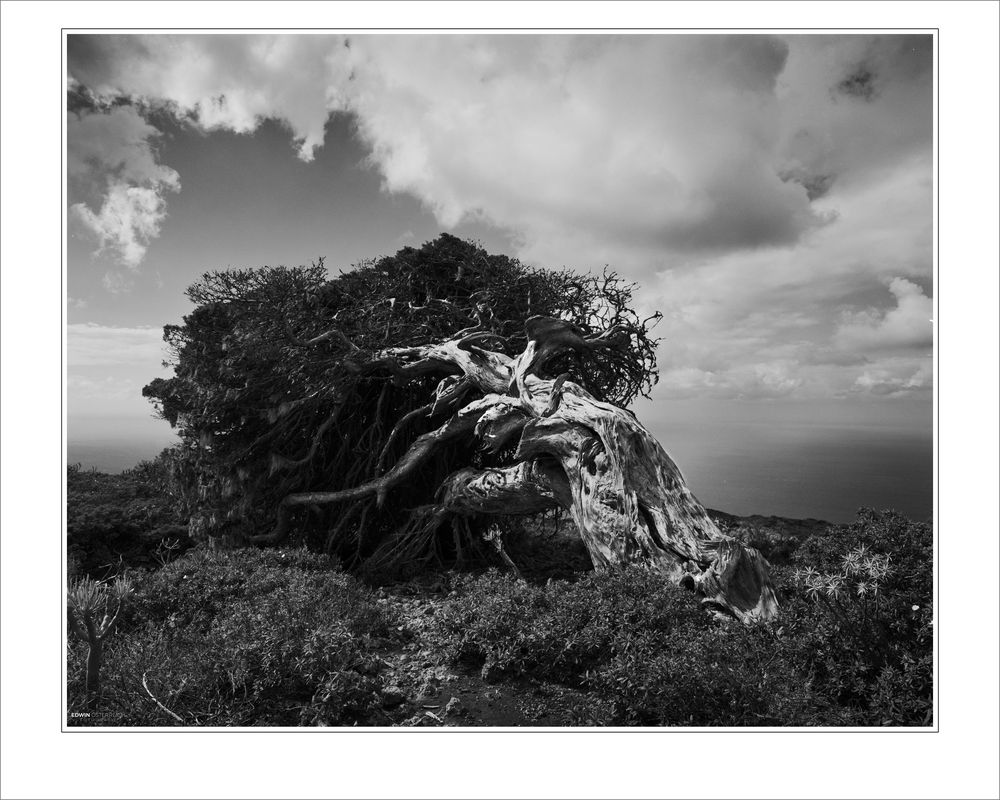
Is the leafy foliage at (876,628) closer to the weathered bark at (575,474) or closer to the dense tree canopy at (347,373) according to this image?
the weathered bark at (575,474)

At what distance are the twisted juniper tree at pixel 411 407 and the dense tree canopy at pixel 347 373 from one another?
32 millimetres

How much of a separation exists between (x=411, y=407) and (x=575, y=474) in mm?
4516

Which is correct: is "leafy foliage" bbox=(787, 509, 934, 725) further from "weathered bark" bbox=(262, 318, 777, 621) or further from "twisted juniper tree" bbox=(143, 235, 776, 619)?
"twisted juniper tree" bbox=(143, 235, 776, 619)

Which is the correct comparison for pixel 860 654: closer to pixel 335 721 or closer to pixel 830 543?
pixel 830 543

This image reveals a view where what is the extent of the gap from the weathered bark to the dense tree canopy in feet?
0.89

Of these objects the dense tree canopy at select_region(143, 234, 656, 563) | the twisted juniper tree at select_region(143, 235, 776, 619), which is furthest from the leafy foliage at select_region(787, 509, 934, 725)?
the dense tree canopy at select_region(143, 234, 656, 563)

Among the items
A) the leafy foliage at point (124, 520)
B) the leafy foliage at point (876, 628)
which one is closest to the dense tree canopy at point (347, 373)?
the leafy foliage at point (124, 520)

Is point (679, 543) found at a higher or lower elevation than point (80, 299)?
lower

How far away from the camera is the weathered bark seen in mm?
5730

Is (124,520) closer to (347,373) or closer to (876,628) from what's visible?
(347,373)
